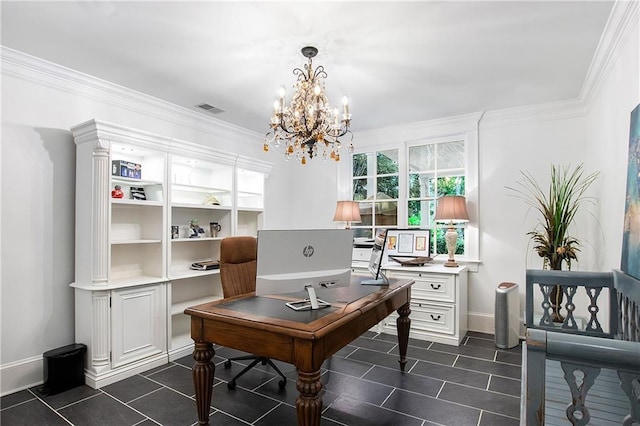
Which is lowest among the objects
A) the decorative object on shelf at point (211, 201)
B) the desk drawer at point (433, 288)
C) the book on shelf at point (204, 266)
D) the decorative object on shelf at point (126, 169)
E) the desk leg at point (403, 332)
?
the desk leg at point (403, 332)

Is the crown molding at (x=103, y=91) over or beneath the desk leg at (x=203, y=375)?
over

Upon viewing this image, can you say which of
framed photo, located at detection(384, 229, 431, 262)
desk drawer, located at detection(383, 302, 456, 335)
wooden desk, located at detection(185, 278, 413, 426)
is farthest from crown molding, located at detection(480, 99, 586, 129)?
wooden desk, located at detection(185, 278, 413, 426)

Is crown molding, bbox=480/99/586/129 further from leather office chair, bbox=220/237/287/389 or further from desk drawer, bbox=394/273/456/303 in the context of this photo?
leather office chair, bbox=220/237/287/389

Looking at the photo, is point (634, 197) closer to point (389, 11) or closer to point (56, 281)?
point (389, 11)

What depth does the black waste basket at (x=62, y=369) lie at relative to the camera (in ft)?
8.61

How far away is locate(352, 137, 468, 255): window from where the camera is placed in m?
4.45

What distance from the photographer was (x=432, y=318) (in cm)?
382

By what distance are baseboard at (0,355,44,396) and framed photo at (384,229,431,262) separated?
3.55m

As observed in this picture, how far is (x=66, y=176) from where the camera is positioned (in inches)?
118

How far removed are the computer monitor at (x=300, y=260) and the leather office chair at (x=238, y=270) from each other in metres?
0.79

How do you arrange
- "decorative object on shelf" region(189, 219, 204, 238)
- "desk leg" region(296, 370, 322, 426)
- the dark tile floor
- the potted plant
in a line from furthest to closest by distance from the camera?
"decorative object on shelf" region(189, 219, 204, 238), the potted plant, the dark tile floor, "desk leg" region(296, 370, 322, 426)

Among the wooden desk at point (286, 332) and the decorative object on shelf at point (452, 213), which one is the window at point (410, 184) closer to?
the decorative object on shelf at point (452, 213)

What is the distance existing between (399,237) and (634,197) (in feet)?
9.29

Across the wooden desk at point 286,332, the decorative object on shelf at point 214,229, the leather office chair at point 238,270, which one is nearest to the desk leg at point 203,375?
the wooden desk at point 286,332
